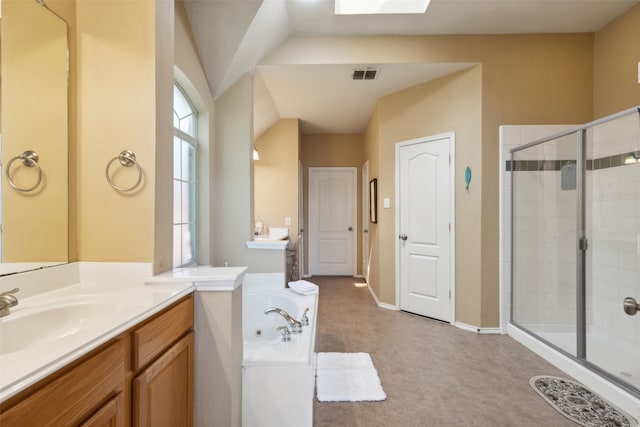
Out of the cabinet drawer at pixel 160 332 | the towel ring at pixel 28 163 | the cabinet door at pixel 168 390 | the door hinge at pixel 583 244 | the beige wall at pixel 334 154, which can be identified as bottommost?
the cabinet door at pixel 168 390

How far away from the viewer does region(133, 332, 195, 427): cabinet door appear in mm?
911

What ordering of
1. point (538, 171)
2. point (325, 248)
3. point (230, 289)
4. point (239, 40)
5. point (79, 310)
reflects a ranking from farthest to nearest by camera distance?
point (325, 248), point (538, 171), point (239, 40), point (230, 289), point (79, 310)

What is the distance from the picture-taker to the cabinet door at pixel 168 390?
91 centimetres

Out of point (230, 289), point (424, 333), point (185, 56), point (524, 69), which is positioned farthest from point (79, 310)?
point (524, 69)

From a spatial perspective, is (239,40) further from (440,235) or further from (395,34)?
(440,235)

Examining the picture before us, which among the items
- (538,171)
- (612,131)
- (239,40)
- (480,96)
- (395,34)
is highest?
A: (395,34)

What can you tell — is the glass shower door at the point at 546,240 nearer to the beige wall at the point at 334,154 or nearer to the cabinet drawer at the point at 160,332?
the cabinet drawer at the point at 160,332

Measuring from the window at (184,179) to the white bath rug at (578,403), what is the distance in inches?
107

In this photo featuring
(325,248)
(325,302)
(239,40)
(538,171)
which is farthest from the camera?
(325,248)

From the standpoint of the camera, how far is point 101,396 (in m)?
0.76

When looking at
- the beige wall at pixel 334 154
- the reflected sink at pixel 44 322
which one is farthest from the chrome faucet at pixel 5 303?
the beige wall at pixel 334 154

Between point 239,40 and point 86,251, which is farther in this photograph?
point 239,40

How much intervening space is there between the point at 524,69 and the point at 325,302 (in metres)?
3.37

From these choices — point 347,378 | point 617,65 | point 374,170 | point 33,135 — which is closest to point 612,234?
point 617,65
